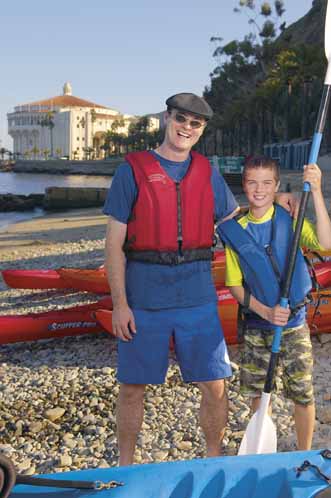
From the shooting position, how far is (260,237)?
302 centimetres

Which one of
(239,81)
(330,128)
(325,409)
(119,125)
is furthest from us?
(119,125)

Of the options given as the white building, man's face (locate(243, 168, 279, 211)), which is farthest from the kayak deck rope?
the white building

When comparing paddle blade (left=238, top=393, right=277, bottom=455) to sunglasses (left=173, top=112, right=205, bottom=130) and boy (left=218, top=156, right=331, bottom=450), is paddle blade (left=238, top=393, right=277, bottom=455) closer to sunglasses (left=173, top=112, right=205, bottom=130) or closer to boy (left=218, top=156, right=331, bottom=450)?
boy (left=218, top=156, right=331, bottom=450)

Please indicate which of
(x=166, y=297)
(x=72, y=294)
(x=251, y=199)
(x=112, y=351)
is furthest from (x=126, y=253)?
Result: (x=72, y=294)

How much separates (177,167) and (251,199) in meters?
0.44

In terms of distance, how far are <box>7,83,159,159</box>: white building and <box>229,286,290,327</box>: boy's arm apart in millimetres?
150783

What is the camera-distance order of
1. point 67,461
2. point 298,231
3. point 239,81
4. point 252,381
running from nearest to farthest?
point 298,231
point 252,381
point 67,461
point 239,81

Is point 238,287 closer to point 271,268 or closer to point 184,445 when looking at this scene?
point 271,268

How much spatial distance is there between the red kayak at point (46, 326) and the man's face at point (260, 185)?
3.34 metres

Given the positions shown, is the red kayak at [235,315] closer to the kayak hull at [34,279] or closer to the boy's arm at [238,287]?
the boy's arm at [238,287]

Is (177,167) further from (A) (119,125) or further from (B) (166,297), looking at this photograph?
(A) (119,125)

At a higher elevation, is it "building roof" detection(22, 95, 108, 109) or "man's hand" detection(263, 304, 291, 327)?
"building roof" detection(22, 95, 108, 109)

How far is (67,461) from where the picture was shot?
366 cm

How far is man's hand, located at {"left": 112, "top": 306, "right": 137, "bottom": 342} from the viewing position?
2910 mm
